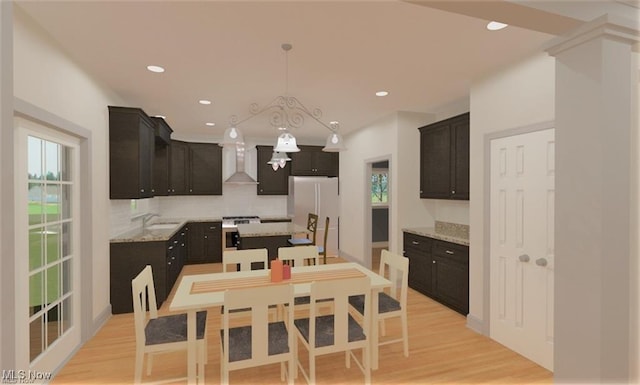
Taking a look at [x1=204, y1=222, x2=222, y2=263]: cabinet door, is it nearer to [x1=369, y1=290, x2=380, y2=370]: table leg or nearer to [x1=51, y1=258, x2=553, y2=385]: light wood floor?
[x1=51, y1=258, x2=553, y2=385]: light wood floor

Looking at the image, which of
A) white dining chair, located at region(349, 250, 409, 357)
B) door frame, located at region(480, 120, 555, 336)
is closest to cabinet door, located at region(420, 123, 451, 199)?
door frame, located at region(480, 120, 555, 336)

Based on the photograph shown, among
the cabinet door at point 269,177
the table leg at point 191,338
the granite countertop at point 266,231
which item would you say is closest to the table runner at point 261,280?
the table leg at point 191,338

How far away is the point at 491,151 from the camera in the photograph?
305 cm

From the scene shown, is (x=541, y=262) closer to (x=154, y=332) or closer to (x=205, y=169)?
(x=154, y=332)

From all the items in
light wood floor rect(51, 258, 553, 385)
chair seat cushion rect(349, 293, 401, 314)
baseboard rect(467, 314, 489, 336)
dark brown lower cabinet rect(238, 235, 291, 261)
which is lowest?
light wood floor rect(51, 258, 553, 385)

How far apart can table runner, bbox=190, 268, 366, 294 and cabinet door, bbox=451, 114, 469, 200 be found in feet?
5.87

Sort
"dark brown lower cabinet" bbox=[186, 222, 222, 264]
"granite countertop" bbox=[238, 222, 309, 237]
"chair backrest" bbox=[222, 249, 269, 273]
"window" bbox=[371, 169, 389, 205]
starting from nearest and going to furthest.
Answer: "chair backrest" bbox=[222, 249, 269, 273] → "granite countertop" bbox=[238, 222, 309, 237] → "dark brown lower cabinet" bbox=[186, 222, 222, 264] → "window" bbox=[371, 169, 389, 205]

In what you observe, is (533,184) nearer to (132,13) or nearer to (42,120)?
(132,13)

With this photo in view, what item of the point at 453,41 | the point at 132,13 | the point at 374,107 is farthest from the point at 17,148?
the point at 374,107

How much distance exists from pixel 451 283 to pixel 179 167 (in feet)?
17.5

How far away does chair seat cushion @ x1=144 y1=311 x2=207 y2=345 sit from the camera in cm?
217

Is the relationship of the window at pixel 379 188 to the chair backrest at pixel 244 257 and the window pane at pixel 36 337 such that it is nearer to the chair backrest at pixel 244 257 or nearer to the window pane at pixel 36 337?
the chair backrest at pixel 244 257

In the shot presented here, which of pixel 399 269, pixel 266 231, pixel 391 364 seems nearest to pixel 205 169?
pixel 266 231

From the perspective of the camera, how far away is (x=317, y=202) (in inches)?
250
